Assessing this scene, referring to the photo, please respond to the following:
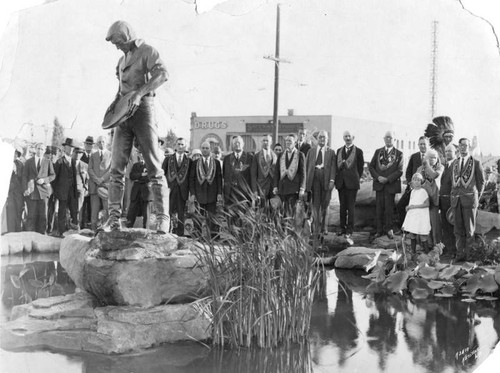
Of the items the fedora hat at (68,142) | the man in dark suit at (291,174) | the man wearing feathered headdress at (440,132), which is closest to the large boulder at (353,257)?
the man in dark suit at (291,174)

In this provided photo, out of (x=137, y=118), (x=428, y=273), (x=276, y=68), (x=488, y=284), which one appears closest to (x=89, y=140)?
(x=137, y=118)

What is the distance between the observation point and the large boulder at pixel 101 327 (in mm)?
4395

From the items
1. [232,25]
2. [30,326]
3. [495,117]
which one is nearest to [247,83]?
[232,25]

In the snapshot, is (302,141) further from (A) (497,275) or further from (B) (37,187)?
(B) (37,187)

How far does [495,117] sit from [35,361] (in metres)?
4.07

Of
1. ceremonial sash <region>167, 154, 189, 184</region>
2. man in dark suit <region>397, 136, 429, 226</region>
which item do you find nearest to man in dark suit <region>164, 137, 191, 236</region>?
ceremonial sash <region>167, 154, 189, 184</region>

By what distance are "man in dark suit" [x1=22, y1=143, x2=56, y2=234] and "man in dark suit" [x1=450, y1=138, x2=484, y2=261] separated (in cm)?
407

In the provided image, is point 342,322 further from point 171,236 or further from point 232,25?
point 232,25

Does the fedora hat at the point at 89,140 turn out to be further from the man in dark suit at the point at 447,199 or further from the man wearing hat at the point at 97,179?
the man in dark suit at the point at 447,199

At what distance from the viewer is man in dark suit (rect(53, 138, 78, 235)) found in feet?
22.8

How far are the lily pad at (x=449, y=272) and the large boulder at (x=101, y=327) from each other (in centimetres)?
283

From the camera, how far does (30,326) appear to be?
4.60 metres

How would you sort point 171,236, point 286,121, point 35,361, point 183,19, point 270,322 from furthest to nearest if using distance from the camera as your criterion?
point 286,121 < point 183,19 < point 171,236 < point 270,322 < point 35,361
